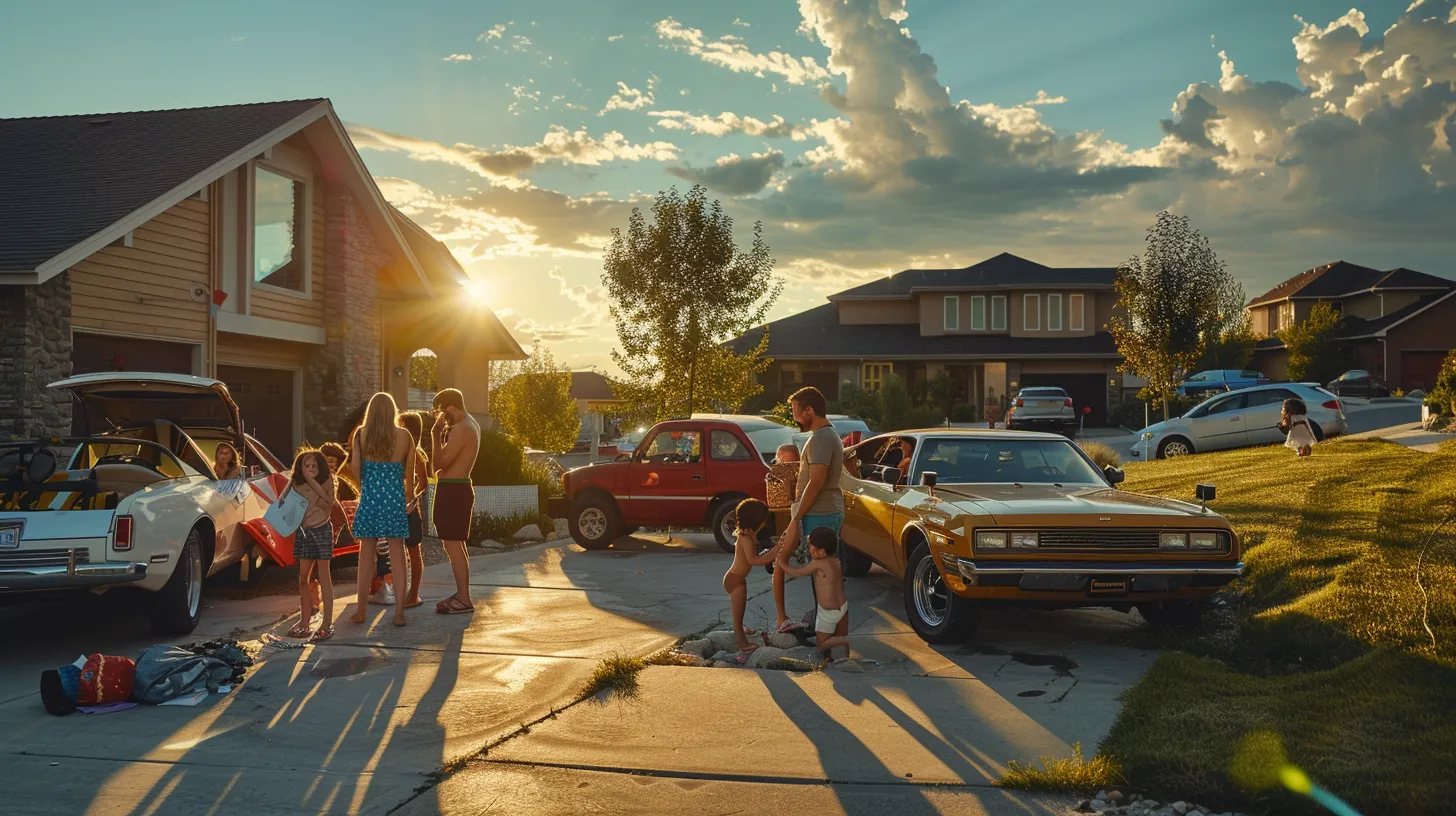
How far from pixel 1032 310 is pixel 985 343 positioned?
7.99 feet

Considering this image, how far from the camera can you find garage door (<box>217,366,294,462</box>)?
18.2m

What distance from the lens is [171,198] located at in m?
14.5

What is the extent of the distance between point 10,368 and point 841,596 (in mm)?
9899

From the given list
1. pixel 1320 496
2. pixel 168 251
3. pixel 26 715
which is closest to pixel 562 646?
pixel 26 715

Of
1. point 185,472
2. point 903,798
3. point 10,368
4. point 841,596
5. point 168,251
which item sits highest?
point 168,251

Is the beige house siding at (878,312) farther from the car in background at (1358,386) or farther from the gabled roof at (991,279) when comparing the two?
the car in background at (1358,386)

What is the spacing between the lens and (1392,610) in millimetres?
7496

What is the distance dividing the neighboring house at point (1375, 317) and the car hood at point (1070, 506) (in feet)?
166

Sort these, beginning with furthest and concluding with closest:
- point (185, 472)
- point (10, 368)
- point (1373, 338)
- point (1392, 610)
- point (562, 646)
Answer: point (1373, 338), point (10, 368), point (185, 472), point (562, 646), point (1392, 610)

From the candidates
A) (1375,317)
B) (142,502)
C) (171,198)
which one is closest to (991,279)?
(1375,317)

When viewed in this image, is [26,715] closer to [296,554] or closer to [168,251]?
[296,554]

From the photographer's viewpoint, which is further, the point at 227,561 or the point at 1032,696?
the point at 227,561

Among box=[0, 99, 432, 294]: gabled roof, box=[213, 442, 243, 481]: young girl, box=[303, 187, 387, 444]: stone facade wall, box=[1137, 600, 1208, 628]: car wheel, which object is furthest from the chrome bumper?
box=[303, 187, 387, 444]: stone facade wall

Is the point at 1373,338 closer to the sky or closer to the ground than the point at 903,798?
closer to the sky
